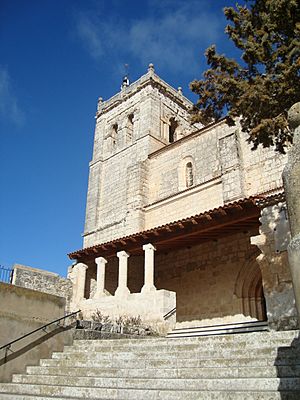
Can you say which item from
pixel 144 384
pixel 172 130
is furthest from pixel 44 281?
pixel 172 130

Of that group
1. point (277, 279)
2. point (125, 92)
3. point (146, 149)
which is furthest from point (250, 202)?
point (125, 92)

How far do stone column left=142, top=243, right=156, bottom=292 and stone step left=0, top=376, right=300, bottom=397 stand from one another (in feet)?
21.0

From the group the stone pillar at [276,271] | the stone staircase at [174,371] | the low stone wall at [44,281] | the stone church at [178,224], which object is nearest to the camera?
the stone staircase at [174,371]

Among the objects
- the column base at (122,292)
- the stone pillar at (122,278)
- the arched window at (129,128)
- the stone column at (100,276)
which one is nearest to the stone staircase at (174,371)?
the column base at (122,292)

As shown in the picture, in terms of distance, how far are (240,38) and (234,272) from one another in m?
7.98

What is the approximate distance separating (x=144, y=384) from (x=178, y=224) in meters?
7.09

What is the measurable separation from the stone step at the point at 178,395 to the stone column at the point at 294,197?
1573 millimetres

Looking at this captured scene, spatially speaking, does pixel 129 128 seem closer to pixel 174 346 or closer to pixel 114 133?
pixel 114 133

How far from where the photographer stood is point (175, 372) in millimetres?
4477

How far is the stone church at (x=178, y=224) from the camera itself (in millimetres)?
10078

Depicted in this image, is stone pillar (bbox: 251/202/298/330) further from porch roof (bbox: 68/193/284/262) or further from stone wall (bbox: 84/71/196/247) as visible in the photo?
stone wall (bbox: 84/71/196/247)

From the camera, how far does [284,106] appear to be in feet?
21.2

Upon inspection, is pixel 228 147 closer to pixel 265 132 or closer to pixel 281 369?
pixel 265 132

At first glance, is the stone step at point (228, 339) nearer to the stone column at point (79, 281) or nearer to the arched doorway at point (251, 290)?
the arched doorway at point (251, 290)
